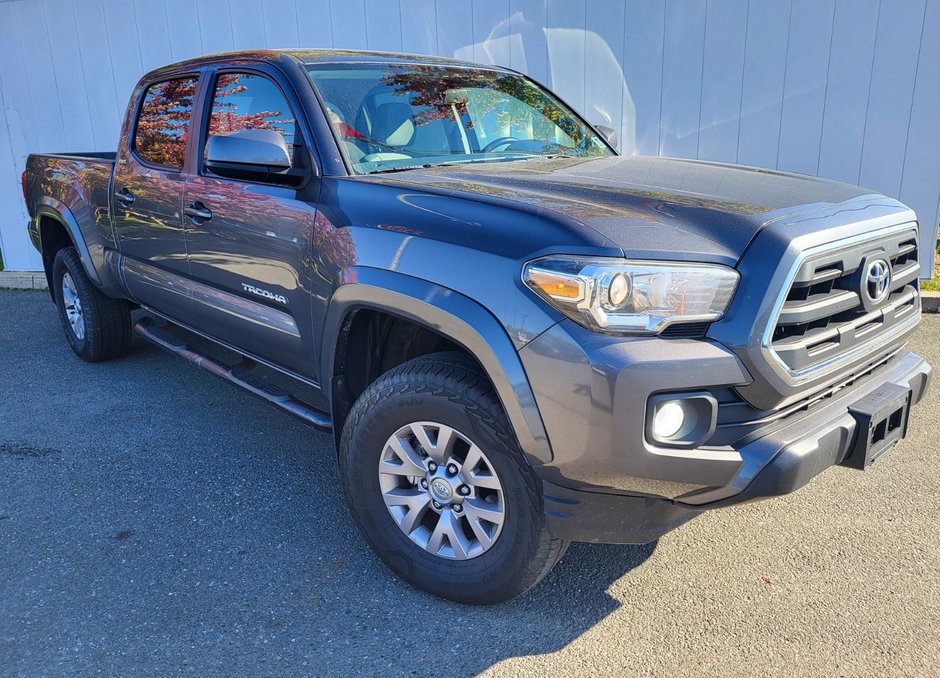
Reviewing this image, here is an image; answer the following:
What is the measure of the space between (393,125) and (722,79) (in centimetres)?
401

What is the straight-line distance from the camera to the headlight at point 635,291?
201 cm

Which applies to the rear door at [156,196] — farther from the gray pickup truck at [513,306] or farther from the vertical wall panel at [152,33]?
the vertical wall panel at [152,33]

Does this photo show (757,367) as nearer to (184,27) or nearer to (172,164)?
(172,164)

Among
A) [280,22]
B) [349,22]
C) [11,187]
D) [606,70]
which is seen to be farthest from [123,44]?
[606,70]

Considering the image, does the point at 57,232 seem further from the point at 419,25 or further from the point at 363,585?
the point at 363,585

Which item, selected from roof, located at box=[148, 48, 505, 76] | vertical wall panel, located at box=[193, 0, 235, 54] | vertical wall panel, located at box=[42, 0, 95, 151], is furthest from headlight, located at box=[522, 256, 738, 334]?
vertical wall panel, located at box=[42, 0, 95, 151]

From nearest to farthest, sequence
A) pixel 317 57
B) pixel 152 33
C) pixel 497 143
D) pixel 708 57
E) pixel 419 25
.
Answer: pixel 317 57
pixel 497 143
pixel 708 57
pixel 419 25
pixel 152 33

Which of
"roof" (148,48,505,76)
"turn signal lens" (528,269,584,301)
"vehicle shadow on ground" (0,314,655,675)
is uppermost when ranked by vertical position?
"roof" (148,48,505,76)

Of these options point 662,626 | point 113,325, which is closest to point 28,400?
point 113,325

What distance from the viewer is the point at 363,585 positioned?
2.70 m

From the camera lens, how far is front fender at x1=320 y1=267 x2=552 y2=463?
213 cm

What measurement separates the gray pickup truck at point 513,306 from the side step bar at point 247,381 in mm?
19

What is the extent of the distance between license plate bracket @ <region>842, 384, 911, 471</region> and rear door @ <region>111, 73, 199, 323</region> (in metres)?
3.02

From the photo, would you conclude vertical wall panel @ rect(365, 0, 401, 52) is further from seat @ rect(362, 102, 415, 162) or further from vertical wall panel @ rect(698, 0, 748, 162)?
seat @ rect(362, 102, 415, 162)
